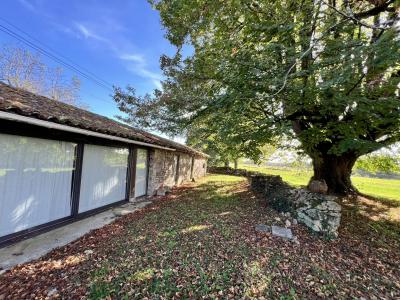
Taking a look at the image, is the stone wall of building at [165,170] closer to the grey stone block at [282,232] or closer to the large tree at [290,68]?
the large tree at [290,68]

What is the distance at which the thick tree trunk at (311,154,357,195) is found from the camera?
9734 mm

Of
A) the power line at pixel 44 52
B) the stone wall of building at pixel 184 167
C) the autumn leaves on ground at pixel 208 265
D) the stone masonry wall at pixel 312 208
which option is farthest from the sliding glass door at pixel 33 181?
the stone wall of building at pixel 184 167

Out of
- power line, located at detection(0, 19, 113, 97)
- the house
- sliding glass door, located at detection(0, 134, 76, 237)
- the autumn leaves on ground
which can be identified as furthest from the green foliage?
power line, located at detection(0, 19, 113, 97)

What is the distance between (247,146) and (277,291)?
5.65 m

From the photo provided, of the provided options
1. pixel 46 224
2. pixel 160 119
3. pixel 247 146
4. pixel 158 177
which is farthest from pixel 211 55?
pixel 46 224

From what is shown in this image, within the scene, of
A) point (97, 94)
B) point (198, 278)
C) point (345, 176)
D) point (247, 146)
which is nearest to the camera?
point (198, 278)

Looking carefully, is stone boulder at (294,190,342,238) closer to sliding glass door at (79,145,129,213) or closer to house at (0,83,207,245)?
house at (0,83,207,245)

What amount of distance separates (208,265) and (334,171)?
28.9 feet

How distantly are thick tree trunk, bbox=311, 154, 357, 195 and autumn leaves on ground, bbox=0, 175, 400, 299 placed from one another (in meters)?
3.97

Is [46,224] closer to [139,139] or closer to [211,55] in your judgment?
[139,139]

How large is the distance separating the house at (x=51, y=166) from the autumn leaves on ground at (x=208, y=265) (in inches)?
48.3

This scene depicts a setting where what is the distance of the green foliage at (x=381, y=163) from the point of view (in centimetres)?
1084

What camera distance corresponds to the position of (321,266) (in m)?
4.03

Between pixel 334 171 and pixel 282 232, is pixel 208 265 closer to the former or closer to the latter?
pixel 282 232
